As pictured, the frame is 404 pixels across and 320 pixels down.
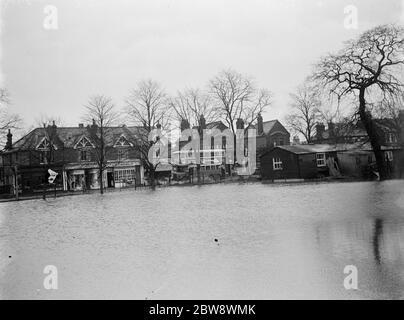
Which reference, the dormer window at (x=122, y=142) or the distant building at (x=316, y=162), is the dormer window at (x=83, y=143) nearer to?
the dormer window at (x=122, y=142)

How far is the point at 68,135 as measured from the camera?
5003 cm

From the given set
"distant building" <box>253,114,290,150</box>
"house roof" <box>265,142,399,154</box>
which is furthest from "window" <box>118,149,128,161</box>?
"distant building" <box>253,114,290,150</box>

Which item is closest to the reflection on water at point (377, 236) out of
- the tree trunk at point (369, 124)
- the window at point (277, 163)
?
the tree trunk at point (369, 124)

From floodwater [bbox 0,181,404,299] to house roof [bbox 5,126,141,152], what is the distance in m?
28.9

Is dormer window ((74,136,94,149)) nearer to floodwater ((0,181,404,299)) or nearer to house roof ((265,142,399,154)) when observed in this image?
house roof ((265,142,399,154))

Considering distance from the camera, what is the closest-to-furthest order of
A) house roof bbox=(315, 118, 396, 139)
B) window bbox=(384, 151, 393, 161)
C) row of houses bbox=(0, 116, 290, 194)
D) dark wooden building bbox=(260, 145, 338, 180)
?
1. house roof bbox=(315, 118, 396, 139)
2. window bbox=(384, 151, 393, 161)
3. dark wooden building bbox=(260, 145, 338, 180)
4. row of houses bbox=(0, 116, 290, 194)

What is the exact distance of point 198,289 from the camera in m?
8.07

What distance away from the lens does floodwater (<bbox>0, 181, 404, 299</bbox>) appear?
8031 millimetres

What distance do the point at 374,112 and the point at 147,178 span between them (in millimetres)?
33046

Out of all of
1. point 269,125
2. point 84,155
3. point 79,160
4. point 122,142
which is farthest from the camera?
point 269,125

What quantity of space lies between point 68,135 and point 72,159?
3.27m

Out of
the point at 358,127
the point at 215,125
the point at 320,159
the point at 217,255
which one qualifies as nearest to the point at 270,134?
the point at 215,125

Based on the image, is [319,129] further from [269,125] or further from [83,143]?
[83,143]

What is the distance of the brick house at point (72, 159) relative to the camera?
4588 cm
